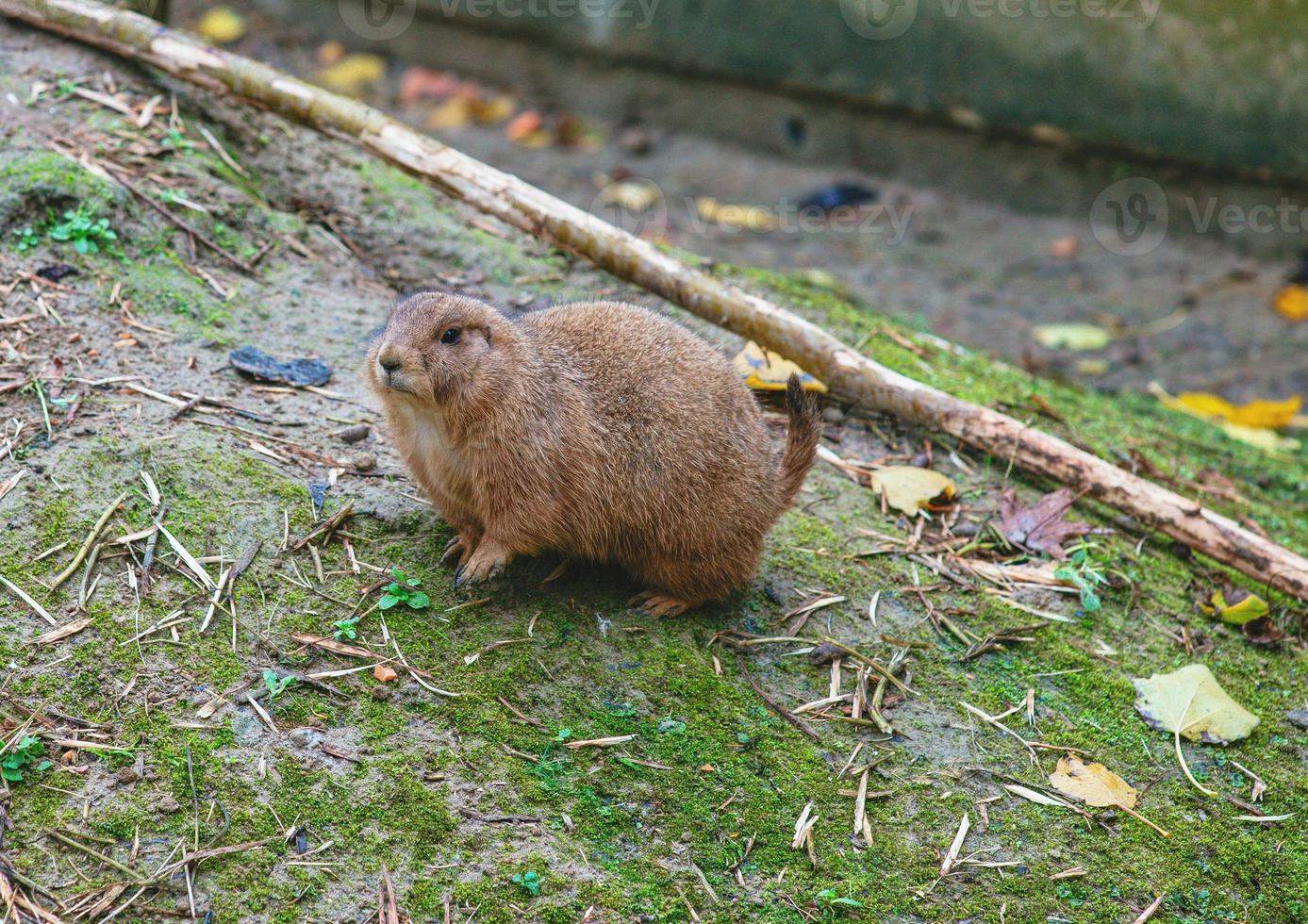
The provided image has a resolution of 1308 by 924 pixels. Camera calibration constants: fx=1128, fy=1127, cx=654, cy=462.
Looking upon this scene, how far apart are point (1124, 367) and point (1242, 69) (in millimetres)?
2357

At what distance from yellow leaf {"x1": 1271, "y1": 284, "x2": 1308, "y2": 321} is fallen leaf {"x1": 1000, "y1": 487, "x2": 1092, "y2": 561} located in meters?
4.25

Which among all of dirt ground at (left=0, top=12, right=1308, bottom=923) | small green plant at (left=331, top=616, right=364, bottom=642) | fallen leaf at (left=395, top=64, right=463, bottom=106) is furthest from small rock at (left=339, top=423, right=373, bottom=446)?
fallen leaf at (left=395, top=64, right=463, bottom=106)

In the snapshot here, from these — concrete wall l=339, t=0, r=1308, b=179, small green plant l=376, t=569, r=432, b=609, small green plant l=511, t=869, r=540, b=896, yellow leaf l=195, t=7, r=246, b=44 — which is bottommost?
small green plant l=511, t=869, r=540, b=896

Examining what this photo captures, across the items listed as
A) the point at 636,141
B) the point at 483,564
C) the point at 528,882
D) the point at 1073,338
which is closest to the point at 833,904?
the point at 528,882

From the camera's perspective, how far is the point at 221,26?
10.4m

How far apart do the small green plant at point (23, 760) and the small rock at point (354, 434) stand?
4.99 feet

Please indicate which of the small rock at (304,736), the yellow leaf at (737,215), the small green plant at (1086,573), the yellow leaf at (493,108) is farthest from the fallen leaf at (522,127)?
the small rock at (304,736)

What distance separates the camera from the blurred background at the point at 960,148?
25.2ft

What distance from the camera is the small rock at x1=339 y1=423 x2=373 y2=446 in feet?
13.3

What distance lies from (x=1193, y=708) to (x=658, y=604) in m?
1.86

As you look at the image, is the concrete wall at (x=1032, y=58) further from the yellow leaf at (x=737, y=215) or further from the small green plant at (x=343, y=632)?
the small green plant at (x=343, y=632)

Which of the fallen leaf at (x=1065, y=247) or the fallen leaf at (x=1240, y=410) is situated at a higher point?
the fallen leaf at (x=1065, y=247)

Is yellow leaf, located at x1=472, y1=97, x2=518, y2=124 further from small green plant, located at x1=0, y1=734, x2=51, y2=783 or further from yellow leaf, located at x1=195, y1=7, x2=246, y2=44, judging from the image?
small green plant, located at x1=0, y1=734, x2=51, y2=783

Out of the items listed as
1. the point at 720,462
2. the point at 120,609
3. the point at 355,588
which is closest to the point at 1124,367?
the point at 720,462
